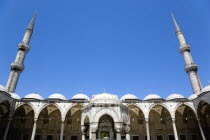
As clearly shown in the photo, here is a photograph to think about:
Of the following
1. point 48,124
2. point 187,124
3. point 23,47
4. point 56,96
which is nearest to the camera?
point 187,124

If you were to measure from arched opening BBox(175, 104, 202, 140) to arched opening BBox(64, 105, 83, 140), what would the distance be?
13.5 m

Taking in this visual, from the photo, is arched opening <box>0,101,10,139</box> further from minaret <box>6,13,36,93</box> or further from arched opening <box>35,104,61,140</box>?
arched opening <box>35,104,61,140</box>

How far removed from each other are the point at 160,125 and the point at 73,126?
1209cm

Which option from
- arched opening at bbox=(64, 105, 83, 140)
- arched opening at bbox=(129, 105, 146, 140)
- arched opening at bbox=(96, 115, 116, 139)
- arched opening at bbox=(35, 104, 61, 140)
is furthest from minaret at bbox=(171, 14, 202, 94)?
arched opening at bbox=(35, 104, 61, 140)

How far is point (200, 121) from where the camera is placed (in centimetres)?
2014

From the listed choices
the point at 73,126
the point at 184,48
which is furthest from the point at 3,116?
the point at 184,48

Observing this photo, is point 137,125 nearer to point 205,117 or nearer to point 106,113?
point 205,117

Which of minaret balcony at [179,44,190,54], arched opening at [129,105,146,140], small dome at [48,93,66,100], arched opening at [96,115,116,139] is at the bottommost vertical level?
arched opening at [96,115,116,139]

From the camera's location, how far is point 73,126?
22641 millimetres

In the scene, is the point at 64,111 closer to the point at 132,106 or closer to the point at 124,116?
the point at 132,106

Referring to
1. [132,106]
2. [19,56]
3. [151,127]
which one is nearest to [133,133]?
[151,127]

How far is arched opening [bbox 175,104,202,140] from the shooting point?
69.6ft

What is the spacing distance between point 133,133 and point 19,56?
19581mm

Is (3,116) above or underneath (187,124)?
above
